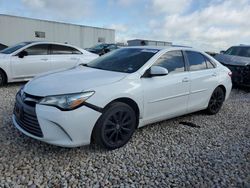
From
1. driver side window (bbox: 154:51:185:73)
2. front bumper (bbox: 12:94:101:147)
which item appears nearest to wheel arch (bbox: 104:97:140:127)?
front bumper (bbox: 12:94:101:147)

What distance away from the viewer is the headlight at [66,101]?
3.00 meters

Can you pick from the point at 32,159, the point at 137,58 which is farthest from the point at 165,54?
the point at 32,159

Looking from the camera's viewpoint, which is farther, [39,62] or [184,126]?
[39,62]

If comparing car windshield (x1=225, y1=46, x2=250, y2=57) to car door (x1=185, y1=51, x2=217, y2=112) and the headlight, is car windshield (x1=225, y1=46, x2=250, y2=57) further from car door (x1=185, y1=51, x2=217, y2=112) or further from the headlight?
the headlight

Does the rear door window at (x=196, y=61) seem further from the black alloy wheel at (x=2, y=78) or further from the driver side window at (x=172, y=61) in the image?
the black alloy wheel at (x=2, y=78)

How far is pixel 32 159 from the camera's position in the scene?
3125mm

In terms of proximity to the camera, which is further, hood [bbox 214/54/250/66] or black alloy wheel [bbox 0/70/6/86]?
hood [bbox 214/54/250/66]

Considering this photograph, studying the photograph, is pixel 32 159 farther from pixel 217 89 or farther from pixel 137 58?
pixel 217 89

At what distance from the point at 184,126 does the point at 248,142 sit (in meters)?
1.08

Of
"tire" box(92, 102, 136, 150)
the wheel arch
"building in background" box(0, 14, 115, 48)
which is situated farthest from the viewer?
"building in background" box(0, 14, 115, 48)

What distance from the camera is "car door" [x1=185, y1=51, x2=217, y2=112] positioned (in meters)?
4.62

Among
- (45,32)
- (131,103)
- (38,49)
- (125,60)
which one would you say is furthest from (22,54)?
(45,32)

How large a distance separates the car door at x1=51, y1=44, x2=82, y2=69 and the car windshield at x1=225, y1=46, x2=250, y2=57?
235 inches

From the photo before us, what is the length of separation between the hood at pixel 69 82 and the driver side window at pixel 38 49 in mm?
4159
